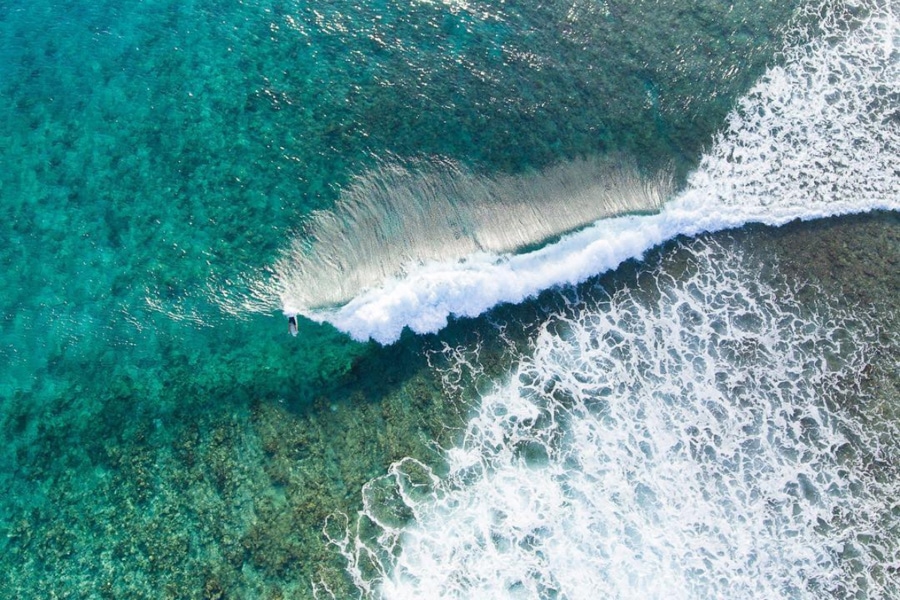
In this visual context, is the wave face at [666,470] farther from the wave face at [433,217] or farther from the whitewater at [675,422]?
the wave face at [433,217]

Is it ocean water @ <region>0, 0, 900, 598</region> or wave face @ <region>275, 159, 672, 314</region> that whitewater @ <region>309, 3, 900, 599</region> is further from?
wave face @ <region>275, 159, 672, 314</region>

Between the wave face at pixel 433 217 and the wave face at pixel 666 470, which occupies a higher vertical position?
the wave face at pixel 433 217

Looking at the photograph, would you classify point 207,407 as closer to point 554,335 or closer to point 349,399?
point 349,399

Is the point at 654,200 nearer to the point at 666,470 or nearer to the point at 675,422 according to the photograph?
the point at 675,422

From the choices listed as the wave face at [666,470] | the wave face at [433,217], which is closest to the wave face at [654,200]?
the wave face at [433,217]

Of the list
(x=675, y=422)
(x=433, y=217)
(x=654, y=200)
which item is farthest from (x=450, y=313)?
(x=654, y=200)

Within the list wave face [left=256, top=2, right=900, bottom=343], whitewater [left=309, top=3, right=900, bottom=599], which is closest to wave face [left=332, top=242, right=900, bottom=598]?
whitewater [left=309, top=3, right=900, bottom=599]
